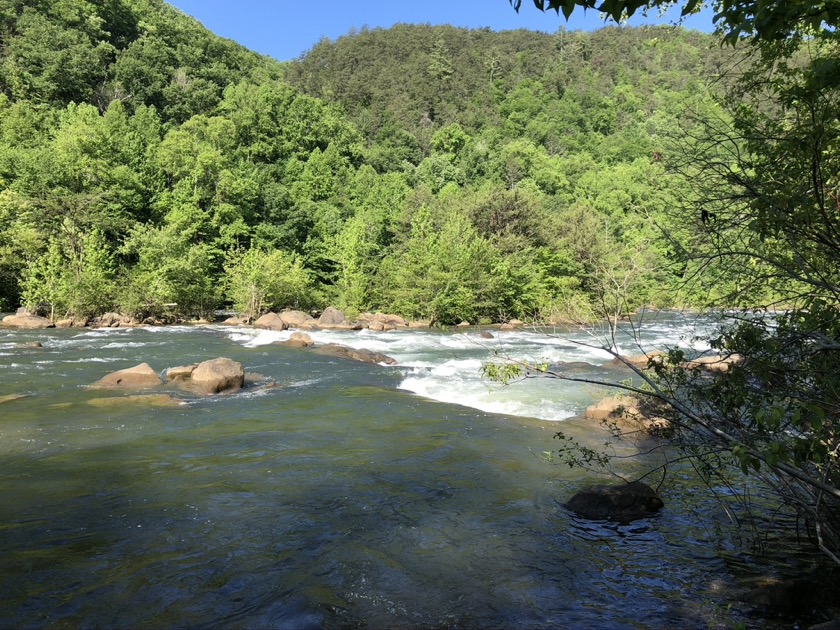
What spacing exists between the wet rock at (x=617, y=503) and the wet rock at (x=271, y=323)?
2450cm

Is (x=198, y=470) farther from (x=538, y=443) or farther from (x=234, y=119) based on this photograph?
(x=234, y=119)

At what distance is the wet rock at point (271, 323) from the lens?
98.4ft

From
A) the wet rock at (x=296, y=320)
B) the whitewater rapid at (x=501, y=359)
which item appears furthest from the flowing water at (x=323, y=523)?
the wet rock at (x=296, y=320)

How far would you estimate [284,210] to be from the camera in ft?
163

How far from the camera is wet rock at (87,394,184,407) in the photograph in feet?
40.3

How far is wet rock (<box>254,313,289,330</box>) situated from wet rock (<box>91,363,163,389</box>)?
1531 centimetres

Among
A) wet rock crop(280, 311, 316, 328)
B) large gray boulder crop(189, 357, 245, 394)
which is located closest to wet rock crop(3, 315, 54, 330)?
wet rock crop(280, 311, 316, 328)

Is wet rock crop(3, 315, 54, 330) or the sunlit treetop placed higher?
the sunlit treetop

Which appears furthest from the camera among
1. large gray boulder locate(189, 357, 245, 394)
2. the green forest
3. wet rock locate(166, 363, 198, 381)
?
wet rock locate(166, 363, 198, 381)

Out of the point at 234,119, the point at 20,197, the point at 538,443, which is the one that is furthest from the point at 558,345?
the point at 234,119

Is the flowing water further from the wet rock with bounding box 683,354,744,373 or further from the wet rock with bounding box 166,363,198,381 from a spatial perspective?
the wet rock with bounding box 166,363,198,381

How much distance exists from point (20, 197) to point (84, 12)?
151 feet

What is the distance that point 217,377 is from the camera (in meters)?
14.0

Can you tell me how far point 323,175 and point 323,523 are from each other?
2211 inches
